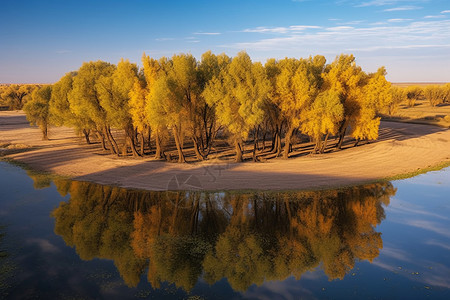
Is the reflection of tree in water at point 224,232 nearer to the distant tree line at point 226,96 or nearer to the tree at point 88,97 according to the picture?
the distant tree line at point 226,96

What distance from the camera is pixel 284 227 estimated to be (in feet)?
69.8

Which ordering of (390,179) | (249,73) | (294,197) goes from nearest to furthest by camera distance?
(294,197)
(390,179)
(249,73)

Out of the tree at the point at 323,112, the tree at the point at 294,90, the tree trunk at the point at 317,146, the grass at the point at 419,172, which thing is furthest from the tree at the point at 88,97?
the grass at the point at 419,172

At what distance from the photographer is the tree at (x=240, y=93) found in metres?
36.1

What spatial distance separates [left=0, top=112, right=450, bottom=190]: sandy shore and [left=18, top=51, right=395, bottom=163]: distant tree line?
12.2 feet

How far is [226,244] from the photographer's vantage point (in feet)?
62.1

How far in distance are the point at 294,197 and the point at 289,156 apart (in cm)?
1800

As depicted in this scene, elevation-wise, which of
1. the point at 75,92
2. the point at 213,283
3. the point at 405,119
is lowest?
the point at 213,283

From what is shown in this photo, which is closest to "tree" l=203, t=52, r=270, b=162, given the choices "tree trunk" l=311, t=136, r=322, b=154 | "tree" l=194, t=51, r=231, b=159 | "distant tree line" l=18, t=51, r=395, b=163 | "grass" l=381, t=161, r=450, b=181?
"distant tree line" l=18, t=51, r=395, b=163

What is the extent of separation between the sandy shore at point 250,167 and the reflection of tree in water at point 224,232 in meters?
2.81

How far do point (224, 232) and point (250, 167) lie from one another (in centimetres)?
1722

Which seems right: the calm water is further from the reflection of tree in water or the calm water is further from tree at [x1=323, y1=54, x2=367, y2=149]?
tree at [x1=323, y1=54, x2=367, y2=149]

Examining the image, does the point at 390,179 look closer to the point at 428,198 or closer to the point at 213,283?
the point at 428,198

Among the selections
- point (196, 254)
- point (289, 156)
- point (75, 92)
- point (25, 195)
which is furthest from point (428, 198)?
point (75, 92)
